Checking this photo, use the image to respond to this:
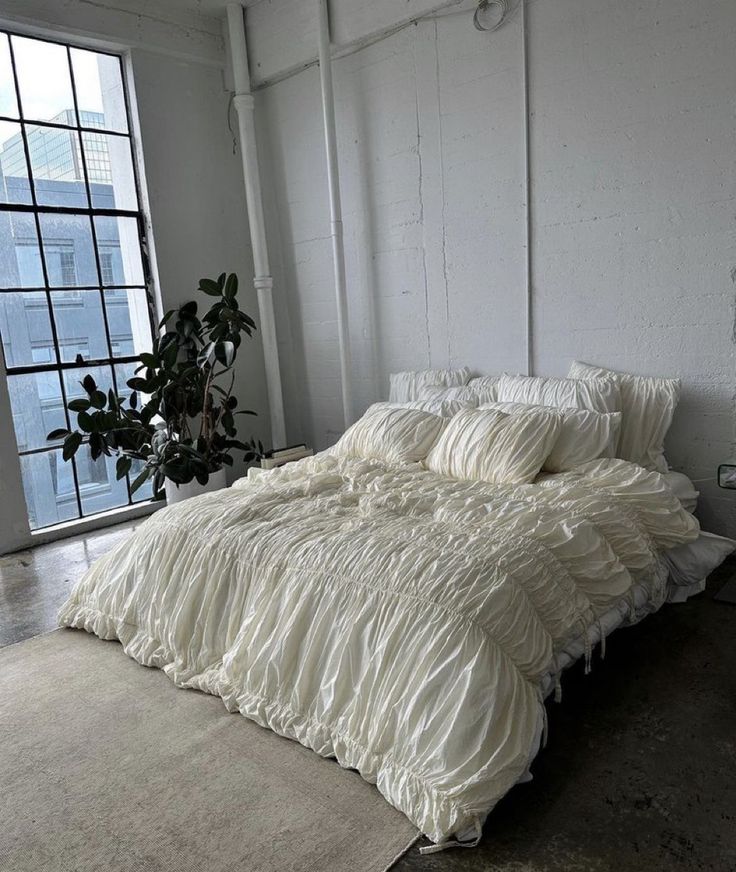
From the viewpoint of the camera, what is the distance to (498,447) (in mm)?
3088

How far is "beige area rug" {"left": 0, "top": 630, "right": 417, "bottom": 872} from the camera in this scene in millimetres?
1810

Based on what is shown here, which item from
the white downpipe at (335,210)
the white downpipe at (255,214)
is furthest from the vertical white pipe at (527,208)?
the white downpipe at (255,214)

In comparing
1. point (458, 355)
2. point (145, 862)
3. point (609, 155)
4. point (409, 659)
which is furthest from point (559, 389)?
point (145, 862)

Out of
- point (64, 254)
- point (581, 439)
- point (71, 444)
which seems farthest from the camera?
point (64, 254)

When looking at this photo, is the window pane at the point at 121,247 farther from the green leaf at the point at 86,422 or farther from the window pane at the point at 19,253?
the green leaf at the point at 86,422

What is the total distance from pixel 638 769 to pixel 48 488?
158 inches

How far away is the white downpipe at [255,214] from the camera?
4879mm

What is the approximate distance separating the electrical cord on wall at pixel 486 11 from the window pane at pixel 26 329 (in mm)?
3060

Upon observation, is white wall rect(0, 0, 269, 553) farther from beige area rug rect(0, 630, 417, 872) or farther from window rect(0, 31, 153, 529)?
beige area rug rect(0, 630, 417, 872)

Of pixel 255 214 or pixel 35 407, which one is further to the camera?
pixel 255 214

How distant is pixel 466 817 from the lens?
175cm

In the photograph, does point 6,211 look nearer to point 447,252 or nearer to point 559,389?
point 447,252

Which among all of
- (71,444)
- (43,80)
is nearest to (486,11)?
(43,80)

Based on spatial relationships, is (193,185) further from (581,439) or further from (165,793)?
(165,793)
